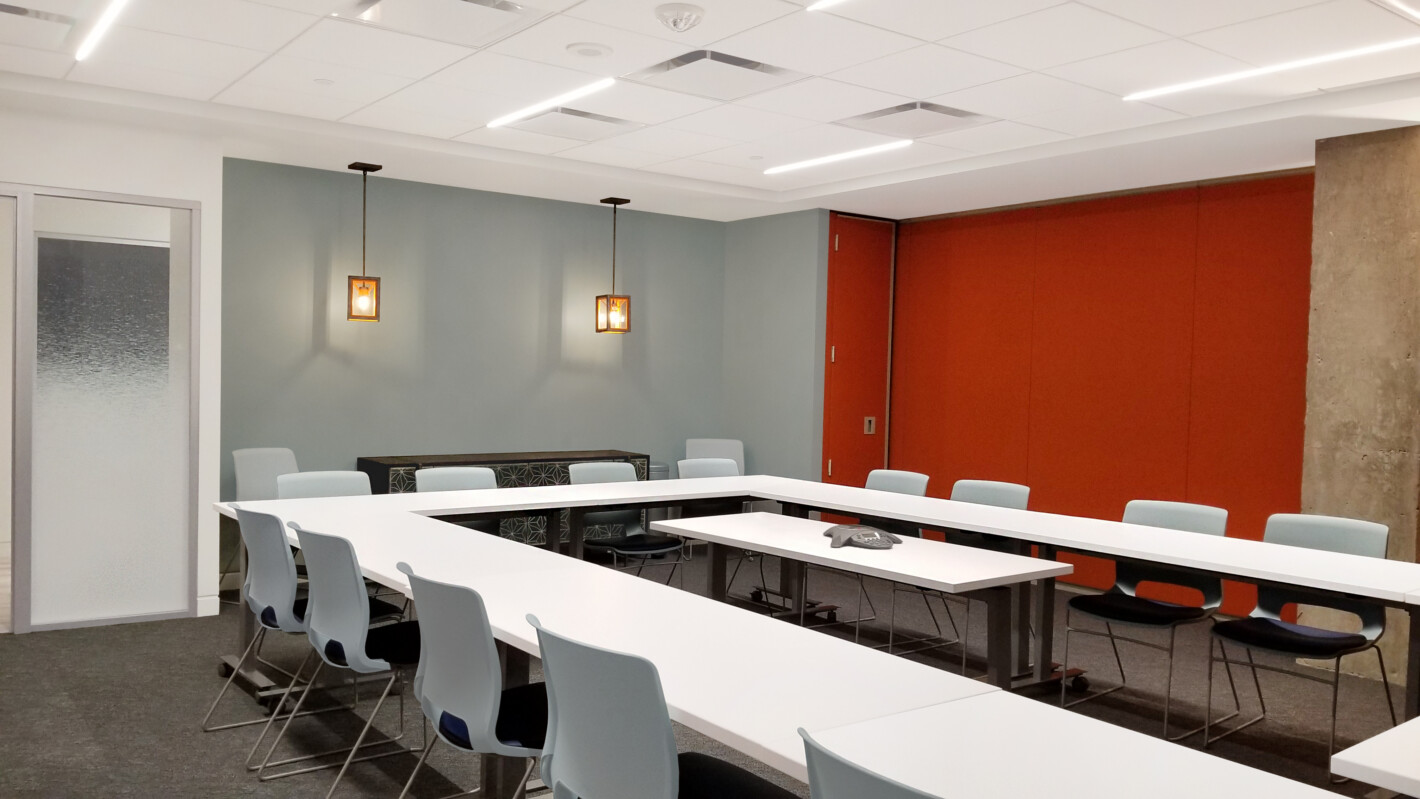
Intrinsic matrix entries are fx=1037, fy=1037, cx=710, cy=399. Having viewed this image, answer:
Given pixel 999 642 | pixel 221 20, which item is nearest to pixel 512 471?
pixel 221 20

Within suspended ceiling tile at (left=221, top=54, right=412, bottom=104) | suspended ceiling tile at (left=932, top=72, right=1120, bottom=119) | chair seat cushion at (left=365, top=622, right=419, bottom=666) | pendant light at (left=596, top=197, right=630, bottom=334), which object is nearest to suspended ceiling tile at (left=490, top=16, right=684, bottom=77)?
suspended ceiling tile at (left=221, top=54, right=412, bottom=104)

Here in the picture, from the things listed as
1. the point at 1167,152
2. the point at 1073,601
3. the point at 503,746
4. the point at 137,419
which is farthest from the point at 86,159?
the point at 1167,152

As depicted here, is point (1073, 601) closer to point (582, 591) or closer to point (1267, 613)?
point (1267, 613)

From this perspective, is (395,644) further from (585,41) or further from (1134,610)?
(1134,610)

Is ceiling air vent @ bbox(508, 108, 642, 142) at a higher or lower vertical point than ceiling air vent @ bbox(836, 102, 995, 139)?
lower

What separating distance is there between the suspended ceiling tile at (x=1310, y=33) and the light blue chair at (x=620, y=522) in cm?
388

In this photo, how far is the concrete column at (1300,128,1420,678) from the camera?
17.2 feet

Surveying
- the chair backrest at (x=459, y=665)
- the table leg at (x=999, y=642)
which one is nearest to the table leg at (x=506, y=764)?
the chair backrest at (x=459, y=665)

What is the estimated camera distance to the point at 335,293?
7.27 meters

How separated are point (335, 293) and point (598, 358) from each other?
224 cm

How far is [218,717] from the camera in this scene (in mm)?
4359

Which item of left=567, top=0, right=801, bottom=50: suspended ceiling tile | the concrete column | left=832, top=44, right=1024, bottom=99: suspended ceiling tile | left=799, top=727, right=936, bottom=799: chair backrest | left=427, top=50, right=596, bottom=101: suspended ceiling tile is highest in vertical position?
left=567, top=0, right=801, bottom=50: suspended ceiling tile

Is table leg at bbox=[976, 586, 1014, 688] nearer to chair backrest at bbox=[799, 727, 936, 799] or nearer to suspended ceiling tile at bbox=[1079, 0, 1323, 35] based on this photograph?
suspended ceiling tile at bbox=[1079, 0, 1323, 35]

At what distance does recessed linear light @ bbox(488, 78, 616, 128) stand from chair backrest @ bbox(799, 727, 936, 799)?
3.97 m
